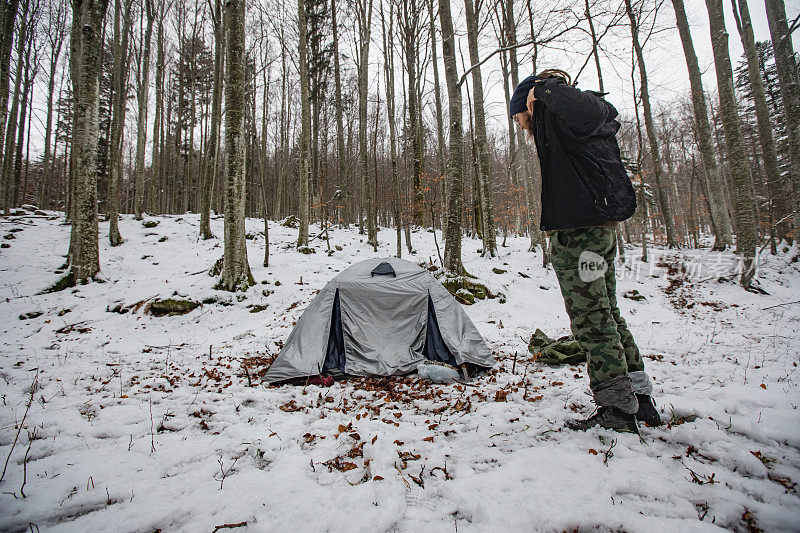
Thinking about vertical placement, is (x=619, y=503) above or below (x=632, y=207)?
below

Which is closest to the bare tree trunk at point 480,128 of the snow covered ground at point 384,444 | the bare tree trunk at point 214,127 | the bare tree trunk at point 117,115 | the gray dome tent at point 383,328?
the snow covered ground at point 384,444

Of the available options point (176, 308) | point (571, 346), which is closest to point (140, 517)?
point (571, 346)

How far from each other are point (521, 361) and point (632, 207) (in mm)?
2729

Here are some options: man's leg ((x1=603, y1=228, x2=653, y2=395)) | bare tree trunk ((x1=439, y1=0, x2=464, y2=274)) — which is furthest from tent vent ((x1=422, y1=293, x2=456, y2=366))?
bare tree trunk ((x1=439, y1=0, x2=464, y2=274))

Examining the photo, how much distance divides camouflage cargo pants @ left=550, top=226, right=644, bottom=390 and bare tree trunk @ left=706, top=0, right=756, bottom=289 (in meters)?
9.60

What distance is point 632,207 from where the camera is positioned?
2.15 metres

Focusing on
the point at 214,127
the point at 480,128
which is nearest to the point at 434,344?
the point at 480,128

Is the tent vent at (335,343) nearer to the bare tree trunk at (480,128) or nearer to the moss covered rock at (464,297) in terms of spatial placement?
the moss covered rock at (464,297)

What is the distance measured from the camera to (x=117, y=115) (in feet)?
37.6

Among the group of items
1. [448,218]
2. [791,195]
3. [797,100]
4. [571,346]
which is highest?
[797,100]

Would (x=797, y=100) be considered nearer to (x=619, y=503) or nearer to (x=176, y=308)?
(x=619, y=503)

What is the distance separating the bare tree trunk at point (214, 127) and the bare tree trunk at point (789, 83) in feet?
56.7

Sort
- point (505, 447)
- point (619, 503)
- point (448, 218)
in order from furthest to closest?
point (448, 218), point (505, 447), point (619, 503)

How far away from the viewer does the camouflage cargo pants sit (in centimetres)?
203
